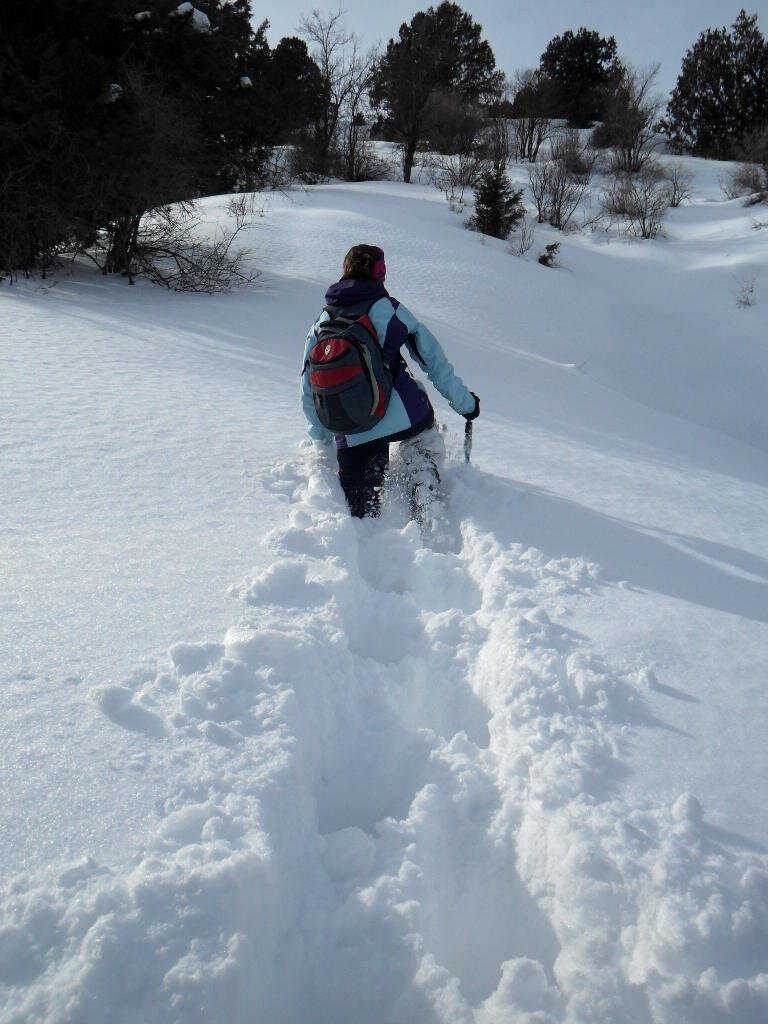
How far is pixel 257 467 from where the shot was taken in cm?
378

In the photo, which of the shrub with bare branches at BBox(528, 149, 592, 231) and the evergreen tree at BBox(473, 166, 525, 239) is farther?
the shrub with bare branches at BBox(528, 149, 592, 231)

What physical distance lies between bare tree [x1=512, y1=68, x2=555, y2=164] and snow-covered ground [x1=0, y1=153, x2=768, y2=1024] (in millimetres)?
28099

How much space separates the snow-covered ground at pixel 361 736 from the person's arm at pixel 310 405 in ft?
0.70

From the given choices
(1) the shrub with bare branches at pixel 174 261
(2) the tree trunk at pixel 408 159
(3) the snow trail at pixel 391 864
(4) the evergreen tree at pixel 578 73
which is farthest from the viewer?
(4) the evergreen tree at pixel 578 73

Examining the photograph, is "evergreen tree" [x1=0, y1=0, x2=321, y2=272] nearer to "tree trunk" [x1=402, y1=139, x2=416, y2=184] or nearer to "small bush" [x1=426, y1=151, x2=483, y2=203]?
"small bush" [x1=426, y1=151, x2=483, y2=203]

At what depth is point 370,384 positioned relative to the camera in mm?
3123

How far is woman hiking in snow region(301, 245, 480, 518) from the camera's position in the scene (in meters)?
3.11

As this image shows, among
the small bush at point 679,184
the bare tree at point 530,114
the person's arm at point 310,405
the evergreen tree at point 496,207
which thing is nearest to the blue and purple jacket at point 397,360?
the person's arm at point 310,405

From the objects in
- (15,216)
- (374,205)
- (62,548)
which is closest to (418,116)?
(374,205)

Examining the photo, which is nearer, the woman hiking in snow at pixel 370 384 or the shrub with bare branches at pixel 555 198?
the woman hiking in snow at pixel 370 384

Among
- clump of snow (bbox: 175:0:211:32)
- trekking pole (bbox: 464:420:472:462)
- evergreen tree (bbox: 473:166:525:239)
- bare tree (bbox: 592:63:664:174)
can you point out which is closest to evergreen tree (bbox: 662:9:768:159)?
bare tree (bbox: 592:63:664:174)

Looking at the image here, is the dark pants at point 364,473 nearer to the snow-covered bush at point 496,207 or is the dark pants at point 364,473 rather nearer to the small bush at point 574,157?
the snow-covered bush at point 496,207

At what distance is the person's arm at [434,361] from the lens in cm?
335

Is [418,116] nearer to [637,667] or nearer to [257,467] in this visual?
[257,467]
